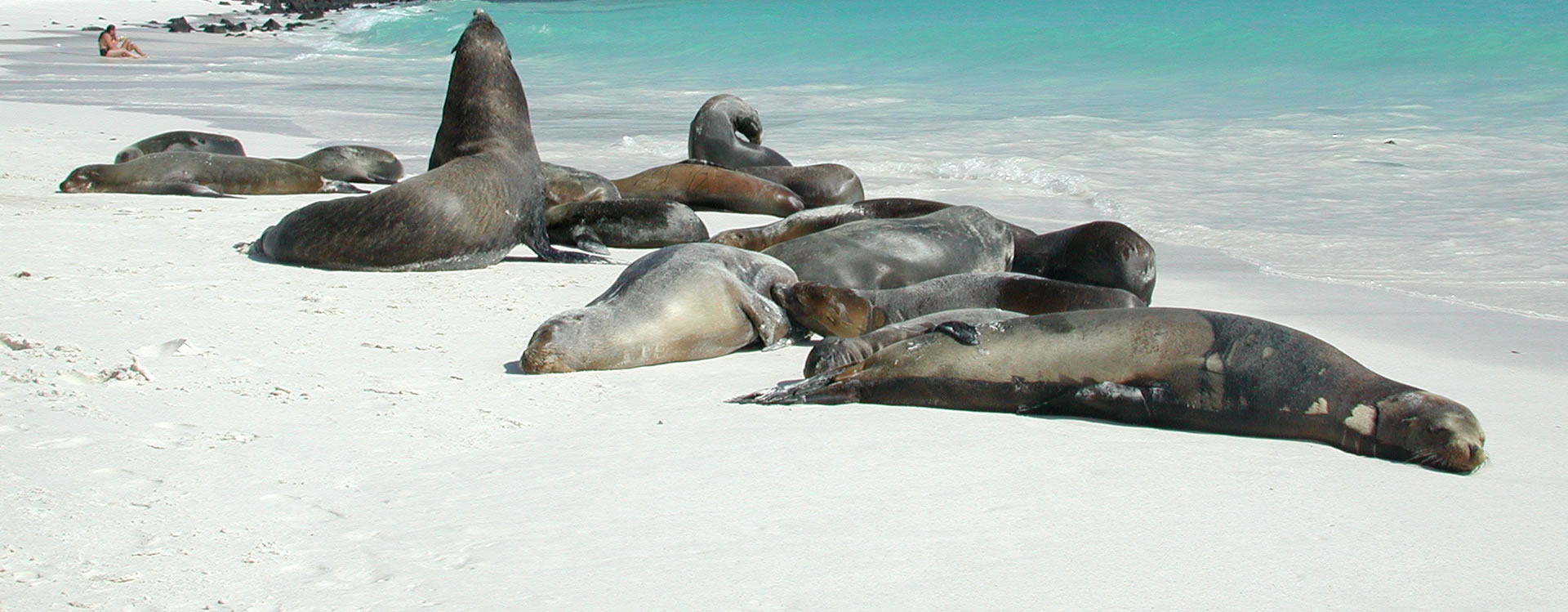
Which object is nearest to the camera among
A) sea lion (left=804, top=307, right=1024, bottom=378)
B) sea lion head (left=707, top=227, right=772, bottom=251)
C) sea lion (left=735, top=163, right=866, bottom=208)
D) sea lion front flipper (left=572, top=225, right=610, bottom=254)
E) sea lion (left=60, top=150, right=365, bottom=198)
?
sea lion (left=804, top=307, right=1024, bottom=378)

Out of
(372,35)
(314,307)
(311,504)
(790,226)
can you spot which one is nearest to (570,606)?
(311,504)

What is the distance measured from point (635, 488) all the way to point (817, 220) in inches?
147

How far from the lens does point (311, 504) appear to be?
121 inches

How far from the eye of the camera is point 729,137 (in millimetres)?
10227

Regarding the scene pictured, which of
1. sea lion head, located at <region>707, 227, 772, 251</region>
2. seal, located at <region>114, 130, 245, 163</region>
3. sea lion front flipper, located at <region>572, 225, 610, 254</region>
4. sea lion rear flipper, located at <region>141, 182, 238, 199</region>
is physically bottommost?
sea lion rear flipper, located at <region>141, 182, 238, 199</region>

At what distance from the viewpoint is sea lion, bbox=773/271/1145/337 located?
5.19 m

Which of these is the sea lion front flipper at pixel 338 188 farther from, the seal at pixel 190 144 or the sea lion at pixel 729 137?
the sea lion at pixel 729 137

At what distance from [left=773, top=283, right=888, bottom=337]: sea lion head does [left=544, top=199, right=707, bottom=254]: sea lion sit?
218 centimetres

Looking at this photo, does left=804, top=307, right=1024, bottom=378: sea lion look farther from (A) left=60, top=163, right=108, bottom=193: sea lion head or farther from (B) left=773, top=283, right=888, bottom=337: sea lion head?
(A) left=60, top=163, right=108, bottom=193: sea lion head

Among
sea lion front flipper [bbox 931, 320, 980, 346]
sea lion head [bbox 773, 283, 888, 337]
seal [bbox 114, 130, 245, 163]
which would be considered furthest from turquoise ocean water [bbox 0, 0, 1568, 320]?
sea lion front flipper [bbox 931, 320, 980, 346]

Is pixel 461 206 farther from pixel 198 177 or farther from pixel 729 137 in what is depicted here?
pixel 729 137

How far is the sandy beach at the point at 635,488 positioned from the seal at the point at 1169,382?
0.08 meters

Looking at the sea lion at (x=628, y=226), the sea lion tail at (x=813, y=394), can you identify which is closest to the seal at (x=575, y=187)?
the sea lion at (x=628, y=226)

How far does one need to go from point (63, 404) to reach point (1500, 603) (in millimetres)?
3191
